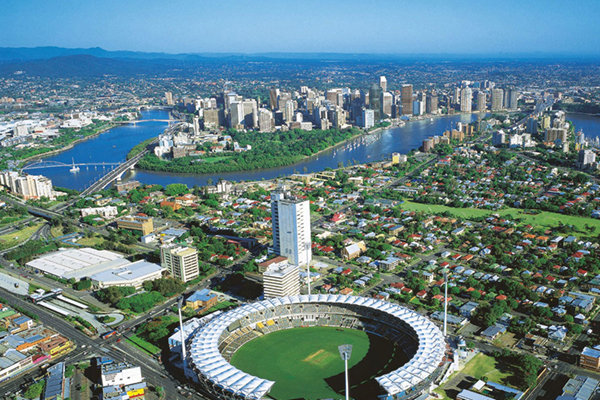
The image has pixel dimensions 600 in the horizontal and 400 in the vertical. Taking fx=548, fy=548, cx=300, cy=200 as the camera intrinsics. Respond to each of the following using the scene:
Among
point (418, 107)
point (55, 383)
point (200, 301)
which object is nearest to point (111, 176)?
point (200, 301)

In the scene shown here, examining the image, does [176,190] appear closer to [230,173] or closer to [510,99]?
[230,173]

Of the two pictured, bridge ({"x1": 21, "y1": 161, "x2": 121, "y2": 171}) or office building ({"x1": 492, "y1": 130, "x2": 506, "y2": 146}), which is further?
office building ({"x1": 492, "y1": 130, "x2": 506, "y2": 146})

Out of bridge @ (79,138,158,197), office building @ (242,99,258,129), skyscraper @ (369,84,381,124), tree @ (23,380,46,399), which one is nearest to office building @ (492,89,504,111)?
skyscraper @ (369,84,381,124)

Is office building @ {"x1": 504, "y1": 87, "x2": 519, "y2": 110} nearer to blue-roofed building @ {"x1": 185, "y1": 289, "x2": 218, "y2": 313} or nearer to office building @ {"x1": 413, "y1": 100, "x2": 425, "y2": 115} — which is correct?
office building @ {"x1": 413, "y1": 100, "x2": 425, "y2": 115}

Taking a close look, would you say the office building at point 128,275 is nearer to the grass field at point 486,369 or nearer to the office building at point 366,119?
the grass field at point 486,369

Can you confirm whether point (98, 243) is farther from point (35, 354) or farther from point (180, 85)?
point (180, 85)

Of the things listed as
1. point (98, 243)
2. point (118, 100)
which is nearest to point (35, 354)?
point (98, 243)
